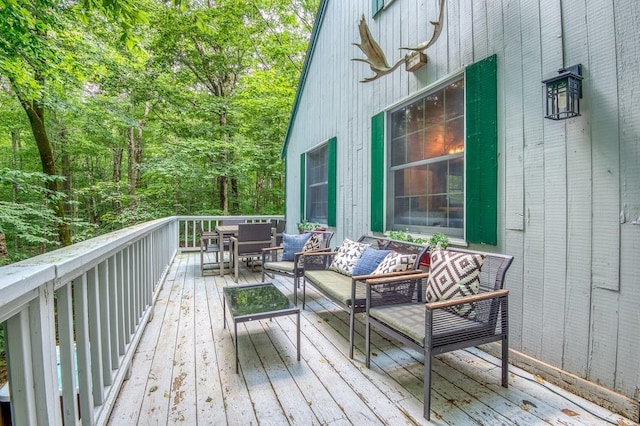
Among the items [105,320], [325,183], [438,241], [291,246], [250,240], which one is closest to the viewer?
[105,320]

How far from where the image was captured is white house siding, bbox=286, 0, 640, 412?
1666mm

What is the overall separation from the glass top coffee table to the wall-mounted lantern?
2.13 meters

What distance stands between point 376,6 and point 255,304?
3764 mm

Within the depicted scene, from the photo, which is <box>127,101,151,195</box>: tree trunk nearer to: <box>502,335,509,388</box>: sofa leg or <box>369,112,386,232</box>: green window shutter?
<box>369,112,386,232</box>: green window shutter

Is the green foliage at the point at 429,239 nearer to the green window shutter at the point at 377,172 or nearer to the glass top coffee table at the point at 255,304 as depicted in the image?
the green window shutter at the point at 377,172

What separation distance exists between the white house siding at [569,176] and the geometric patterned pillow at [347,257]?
1383mm

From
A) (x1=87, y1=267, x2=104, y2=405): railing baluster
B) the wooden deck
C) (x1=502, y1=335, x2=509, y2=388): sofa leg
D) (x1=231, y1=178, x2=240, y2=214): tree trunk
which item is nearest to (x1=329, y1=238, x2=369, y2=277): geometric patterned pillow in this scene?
the wooden deck

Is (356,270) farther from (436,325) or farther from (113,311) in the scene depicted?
(113,311)

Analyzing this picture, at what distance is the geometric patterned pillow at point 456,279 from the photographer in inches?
80.2

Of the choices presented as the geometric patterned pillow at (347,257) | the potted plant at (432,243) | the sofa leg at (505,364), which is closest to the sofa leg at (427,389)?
the sofa leg at (505,364)

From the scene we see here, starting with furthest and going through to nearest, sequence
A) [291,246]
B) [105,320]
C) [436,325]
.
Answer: [291,246] < [436,325] < [105,320]

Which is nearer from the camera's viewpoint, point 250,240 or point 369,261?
point 369,261

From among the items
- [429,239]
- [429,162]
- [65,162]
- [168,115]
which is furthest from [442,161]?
[65,162]

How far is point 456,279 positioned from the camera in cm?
209
